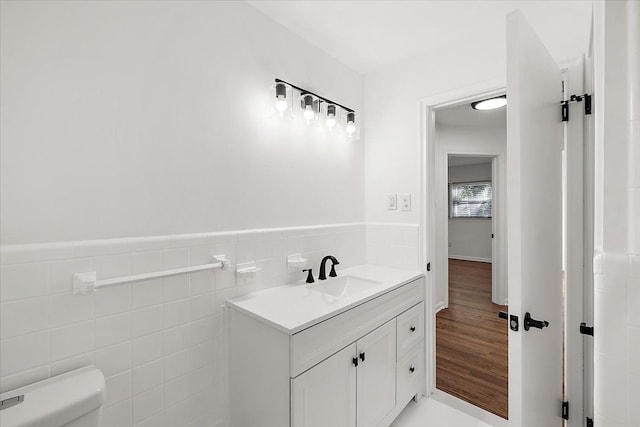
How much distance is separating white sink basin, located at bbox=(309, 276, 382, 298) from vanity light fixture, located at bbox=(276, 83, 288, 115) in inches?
42.0

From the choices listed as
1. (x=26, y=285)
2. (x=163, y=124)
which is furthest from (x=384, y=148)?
(x=26, y=285)

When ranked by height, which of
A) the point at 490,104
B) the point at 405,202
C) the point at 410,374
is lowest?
the point at 410,374

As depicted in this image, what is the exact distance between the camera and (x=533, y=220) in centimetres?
112

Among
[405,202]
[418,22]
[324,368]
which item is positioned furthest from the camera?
[405,202]

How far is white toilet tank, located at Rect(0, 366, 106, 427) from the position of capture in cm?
77

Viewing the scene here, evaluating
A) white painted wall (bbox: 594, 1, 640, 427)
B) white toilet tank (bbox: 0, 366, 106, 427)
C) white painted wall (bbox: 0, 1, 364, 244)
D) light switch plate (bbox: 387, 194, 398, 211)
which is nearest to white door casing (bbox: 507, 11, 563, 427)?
white painted wall (bbox: 594, 1, 640, 427)

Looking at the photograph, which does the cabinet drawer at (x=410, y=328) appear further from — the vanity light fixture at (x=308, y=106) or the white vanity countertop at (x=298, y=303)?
the vanity light fixture at (x=308, y=106)

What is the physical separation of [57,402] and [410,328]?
1.69 m

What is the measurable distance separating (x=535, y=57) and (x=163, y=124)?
157cm

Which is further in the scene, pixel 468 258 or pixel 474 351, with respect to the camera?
pixel 468 258

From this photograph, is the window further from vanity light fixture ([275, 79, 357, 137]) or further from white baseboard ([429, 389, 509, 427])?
vanity light fixture ([275, 79, 357, 137])

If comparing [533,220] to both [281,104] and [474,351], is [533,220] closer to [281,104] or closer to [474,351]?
[281,104]

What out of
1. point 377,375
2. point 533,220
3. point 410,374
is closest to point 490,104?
point 533,220

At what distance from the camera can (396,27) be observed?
1.78 metres
